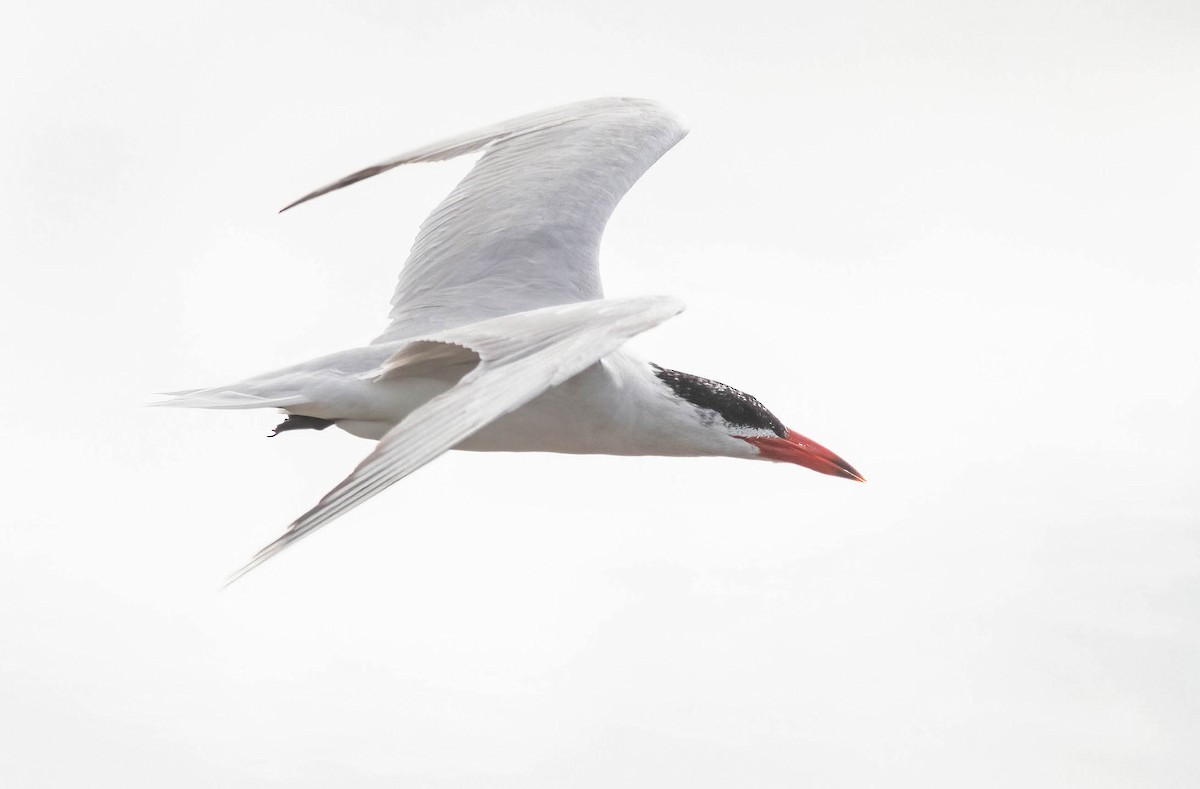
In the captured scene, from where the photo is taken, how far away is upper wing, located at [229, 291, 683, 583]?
465 centimetres

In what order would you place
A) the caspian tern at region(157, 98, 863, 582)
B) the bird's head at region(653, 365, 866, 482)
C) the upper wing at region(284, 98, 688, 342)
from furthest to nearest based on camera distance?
1. the upper wing at region(284, 98, 688, 342)
2. the bird's head at region(653, 365, 866, 482)
3. the caspian tern at region(157, 98, 863, 582)

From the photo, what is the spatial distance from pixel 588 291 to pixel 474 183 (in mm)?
1236

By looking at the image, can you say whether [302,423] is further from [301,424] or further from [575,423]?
[575,423]

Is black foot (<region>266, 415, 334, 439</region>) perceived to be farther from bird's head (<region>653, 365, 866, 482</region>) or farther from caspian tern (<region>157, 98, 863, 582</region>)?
bird's head (<region>653, 365, 866, 482</region>)

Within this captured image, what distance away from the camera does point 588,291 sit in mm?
7941

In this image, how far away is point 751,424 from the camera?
298 inches

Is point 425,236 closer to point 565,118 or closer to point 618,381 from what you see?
point 565,118

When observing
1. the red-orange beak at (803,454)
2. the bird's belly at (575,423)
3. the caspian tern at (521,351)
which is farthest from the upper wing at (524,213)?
the red-orange beak at (803,454)

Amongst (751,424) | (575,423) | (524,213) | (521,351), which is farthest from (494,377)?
(524,213)

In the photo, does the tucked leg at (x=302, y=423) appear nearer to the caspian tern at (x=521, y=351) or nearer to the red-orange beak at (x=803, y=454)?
the caspian tern at (x=521, y=351)

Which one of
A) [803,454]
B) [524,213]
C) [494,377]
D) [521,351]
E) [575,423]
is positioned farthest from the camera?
[524,213]

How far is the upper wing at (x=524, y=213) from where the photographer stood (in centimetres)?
788

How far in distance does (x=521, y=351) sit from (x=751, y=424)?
244cm

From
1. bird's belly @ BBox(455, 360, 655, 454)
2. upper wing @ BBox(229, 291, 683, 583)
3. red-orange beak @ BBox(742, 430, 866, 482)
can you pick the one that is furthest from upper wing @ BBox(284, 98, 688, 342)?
upper wing @ BBox(229, 291, 683, 583)
